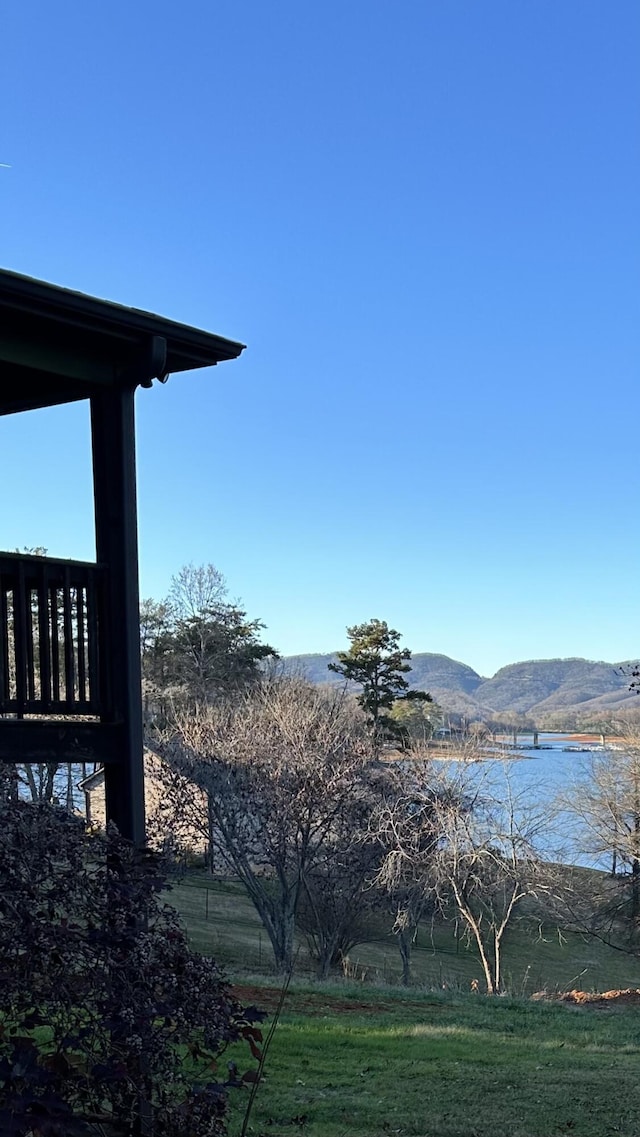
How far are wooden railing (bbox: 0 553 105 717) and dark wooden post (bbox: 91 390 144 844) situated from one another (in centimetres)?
8

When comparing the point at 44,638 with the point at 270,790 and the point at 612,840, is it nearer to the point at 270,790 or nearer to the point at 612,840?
the point at 270,790

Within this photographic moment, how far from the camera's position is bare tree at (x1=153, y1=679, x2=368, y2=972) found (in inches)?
938

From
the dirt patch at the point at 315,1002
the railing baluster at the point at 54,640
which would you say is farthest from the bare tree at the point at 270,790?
the railing baluster at the point at 54,640

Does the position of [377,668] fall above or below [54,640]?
above

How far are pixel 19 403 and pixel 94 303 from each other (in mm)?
1456

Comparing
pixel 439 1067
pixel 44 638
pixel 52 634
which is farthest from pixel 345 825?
pixel 44 638

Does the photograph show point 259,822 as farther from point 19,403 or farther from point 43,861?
point 43,861

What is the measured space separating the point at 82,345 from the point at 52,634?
169 centimetres

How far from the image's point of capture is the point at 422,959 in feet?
94.0

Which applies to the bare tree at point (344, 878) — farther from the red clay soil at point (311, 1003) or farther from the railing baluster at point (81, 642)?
the railing baluster at point (81, 642)

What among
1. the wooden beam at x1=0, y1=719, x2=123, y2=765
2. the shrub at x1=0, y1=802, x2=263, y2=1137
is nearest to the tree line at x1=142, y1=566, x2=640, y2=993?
the wooden beam at x1=0, y1=719, x2=123, y2=765

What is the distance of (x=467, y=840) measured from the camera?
2286cm

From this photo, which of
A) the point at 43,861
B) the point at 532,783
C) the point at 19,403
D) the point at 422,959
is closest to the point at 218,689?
the point at 422,959

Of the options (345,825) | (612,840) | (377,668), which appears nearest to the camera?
(345,825)
